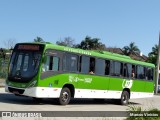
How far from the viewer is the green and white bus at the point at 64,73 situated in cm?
1767

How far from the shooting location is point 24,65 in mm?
18031

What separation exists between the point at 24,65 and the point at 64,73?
1.99 metres

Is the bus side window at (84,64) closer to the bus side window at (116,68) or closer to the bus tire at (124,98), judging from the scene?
the bus side window at (116,68)

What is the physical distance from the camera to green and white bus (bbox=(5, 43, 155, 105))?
58.0 ft

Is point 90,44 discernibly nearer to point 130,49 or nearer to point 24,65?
point 130,49

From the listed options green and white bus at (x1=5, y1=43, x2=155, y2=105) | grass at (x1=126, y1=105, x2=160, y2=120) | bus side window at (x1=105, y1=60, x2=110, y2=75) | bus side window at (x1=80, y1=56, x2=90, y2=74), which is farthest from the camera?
bus side window at (x1=105, y1=60, x2=110, y2=75)

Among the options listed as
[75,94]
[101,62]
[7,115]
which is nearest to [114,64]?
[101,62]

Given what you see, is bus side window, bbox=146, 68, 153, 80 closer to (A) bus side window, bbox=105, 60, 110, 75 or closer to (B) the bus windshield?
(A) bus side window, bbox=105, 60, 110, 75

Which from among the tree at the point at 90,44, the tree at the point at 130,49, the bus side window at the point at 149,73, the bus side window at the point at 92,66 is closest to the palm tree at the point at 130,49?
the tree at the point at 130,49

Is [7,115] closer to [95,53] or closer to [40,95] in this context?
[40,95]

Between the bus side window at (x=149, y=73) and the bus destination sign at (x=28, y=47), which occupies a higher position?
the bus destination sign at (x=28, y=47)

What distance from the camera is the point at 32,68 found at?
699 inches

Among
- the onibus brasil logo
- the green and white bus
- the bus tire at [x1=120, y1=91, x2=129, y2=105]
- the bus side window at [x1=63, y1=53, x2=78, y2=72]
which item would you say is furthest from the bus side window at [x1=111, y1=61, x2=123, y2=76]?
the bus side window at [x1=63, y1=53, x2=78, y2=72]

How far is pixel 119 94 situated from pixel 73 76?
5518 mm
